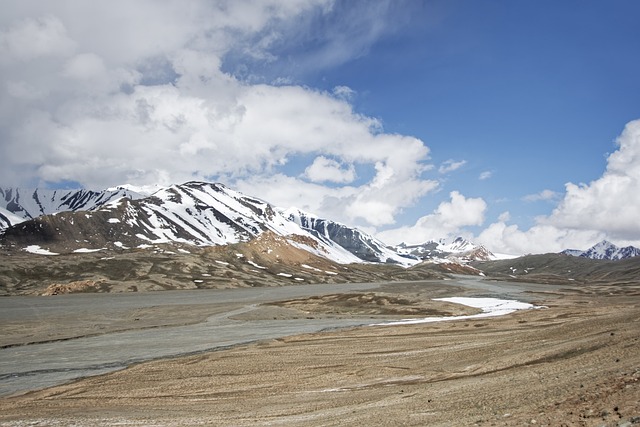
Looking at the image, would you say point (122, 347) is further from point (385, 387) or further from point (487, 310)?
point (487, 310)

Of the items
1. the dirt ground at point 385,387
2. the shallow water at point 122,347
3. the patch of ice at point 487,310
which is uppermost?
the dirt ground at point 385,387

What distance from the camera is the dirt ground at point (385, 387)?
704 inches

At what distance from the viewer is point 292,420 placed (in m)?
21.1

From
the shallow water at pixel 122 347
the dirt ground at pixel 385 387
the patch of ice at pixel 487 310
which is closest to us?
the dirt ground at pixel 385 387

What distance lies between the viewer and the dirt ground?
1788 cm

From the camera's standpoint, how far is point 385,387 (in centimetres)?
2689

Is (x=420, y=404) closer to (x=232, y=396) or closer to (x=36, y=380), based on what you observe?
(x=232, y=396)

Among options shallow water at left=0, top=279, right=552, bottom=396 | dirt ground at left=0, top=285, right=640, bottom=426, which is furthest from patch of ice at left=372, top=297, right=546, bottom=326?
dirt ground at left=0, top=285, right=640, bottom=426

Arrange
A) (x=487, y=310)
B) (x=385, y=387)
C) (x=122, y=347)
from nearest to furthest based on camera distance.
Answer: (x=385, y=387) < (x=122, y=347) < (x=487, y=310)

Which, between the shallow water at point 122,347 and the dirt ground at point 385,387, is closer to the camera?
the dirt ground at point 385,387

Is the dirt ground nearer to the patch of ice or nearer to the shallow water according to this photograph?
the shallow water

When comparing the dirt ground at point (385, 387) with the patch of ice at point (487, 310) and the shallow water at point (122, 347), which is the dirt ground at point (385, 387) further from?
the patch of ice at point (487, 310)

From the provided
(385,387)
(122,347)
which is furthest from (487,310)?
(385,387)

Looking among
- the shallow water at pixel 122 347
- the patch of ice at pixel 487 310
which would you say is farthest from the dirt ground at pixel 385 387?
the patch of ice at pixel 487 310
